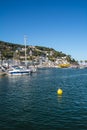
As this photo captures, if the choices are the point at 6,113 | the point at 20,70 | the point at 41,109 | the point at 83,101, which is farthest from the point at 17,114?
the point at 20,70

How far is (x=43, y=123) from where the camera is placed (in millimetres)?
32562

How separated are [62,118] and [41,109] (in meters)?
6.54

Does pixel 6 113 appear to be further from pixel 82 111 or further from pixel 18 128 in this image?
pixel 82 111

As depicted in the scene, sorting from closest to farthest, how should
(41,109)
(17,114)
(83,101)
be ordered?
(17,114), (41,109), (83,101)

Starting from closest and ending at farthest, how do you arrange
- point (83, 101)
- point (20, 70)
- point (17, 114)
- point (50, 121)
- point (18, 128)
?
point (18, 128), point (50, 121), point (17, 114), point (83, 101), point (20, 70)

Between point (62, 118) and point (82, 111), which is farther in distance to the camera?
point (82, 111)

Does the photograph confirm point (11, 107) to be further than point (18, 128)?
Yes

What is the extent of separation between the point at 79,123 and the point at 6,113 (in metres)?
11.5

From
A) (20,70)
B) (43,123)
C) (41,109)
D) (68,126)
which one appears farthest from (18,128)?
(20,70)

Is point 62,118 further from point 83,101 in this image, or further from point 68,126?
point 83,101

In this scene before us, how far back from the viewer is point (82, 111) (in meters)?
38.4

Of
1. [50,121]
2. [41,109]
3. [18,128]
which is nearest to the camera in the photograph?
[18,128]

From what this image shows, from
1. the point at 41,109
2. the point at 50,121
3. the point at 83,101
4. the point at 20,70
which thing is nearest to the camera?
the point at 50,121

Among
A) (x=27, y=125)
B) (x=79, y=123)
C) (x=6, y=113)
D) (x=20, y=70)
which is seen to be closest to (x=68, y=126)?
(x=79, y=123)
